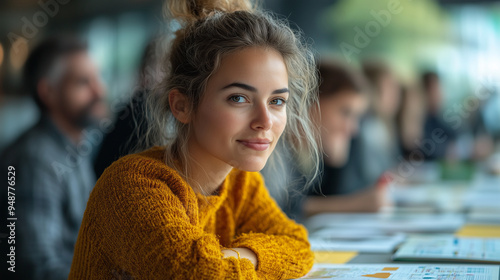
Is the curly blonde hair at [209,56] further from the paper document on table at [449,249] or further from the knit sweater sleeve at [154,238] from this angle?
the paper document on table at [449,249]

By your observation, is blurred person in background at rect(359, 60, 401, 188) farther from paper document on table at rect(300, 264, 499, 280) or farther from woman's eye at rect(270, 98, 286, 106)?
woman's eye at rect(270, 98, 286, 106)

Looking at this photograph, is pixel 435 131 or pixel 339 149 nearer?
pixel 339 149

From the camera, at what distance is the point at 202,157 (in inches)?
38.9

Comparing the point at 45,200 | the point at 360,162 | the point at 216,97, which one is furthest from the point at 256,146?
the point at 360,162

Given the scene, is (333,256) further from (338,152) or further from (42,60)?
(42,60)

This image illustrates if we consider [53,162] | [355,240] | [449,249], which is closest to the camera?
[449,249]

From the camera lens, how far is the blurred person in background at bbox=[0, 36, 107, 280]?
1764 mm

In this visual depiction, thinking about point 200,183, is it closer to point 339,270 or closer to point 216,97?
point 216,97

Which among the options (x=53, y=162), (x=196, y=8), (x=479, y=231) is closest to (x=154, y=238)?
(x=196, y=8)

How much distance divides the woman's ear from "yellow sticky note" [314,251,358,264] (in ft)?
1.56

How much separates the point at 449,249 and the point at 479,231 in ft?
Result: 1.37

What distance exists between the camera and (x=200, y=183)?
101 centimetres

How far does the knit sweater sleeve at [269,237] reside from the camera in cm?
97

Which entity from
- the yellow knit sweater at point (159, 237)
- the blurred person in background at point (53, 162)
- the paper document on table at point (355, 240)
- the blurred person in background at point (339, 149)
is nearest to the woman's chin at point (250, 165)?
the yellow knit sweater at point (159, 237)
